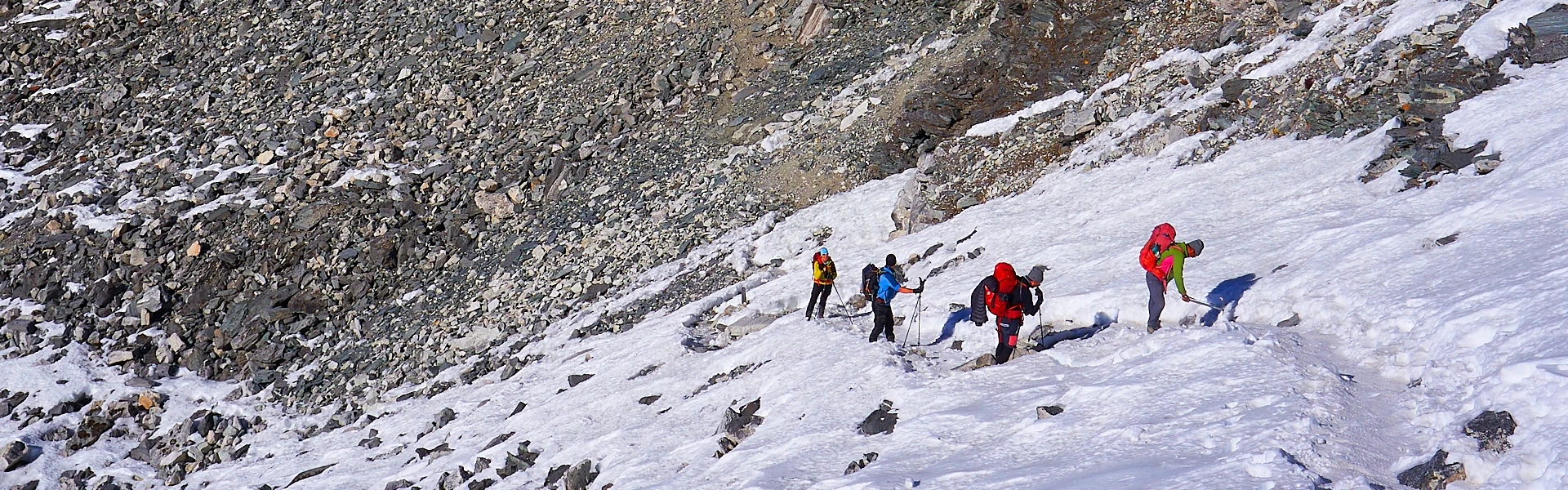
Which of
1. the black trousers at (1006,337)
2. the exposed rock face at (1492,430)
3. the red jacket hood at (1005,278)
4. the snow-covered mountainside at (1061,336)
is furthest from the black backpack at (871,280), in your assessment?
the exposed rock face at (1492,430)

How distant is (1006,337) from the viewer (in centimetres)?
1223

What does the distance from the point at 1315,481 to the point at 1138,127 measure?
1253 cm

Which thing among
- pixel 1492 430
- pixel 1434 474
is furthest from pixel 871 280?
pixel 1492 430

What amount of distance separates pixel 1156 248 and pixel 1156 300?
22.7 inches

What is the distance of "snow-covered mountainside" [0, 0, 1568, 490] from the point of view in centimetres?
920

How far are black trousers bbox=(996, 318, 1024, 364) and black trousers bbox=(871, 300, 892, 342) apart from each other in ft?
6.20

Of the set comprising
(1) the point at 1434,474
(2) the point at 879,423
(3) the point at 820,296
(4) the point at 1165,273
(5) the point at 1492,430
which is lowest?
(2) the point at 879,423

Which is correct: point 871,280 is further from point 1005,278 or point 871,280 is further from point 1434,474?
point 1434,474

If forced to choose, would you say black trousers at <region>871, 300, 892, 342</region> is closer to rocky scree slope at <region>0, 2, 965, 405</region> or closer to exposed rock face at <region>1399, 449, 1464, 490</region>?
rocky scree slope at <region>0, 2, 965, 405</region>

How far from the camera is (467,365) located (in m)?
20.1

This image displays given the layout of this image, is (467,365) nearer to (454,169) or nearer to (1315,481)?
(454,169)

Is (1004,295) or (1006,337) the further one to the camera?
(1006,337)

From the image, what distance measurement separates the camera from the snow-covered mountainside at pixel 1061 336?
9.20m

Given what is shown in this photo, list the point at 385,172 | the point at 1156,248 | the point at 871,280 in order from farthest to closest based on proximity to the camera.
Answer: the point at 385,172 < the point at 871,280 < the point at 1156,248
